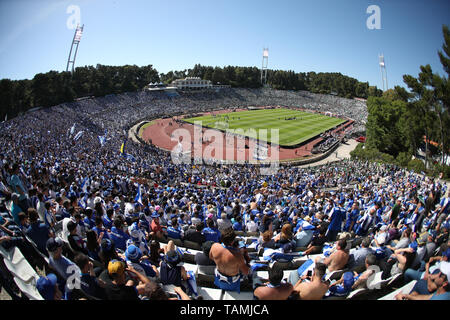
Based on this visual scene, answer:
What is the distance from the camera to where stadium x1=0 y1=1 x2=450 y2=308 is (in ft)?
14.5

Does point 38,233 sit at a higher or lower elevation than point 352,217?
higher

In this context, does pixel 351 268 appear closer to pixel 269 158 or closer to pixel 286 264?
pixel 286 264

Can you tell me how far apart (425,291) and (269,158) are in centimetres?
3474

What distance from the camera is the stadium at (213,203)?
14.5 ft

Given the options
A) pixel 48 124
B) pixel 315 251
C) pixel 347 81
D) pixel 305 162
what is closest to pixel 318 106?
pixel 347 81

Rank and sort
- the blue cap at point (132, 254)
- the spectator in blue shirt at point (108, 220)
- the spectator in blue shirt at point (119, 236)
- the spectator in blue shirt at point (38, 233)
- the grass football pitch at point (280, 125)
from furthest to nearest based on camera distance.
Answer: the grass football pitch at point (280, 125)
the spectator in blue shirt at point (108, 220)
the spectator in blue shirt at point (119, 236)
the spectator in blue shirt at point (38, 233)
the blue cap at point (132, 254)

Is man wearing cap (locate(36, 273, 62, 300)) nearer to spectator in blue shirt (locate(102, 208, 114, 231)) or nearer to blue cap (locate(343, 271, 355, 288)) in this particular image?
spectator in blue shirt (locate(102, 208, 114, 231))

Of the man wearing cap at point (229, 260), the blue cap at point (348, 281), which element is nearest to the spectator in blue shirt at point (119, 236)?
the man wearing cap at point (229, 260)

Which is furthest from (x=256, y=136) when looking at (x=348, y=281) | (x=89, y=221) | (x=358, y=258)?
(x=348, y=281)

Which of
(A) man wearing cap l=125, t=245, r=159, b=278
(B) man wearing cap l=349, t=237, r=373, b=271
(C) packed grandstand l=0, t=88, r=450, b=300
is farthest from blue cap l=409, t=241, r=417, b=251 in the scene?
(A) man wearing cap l=125, t=245, r=159, b=278

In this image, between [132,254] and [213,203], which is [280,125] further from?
[132,254]

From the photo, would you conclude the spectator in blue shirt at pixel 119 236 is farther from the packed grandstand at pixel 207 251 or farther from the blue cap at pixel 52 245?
the blue cap at pixel 52 245

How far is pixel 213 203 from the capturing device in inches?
526

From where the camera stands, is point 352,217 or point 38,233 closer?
point 38,233
